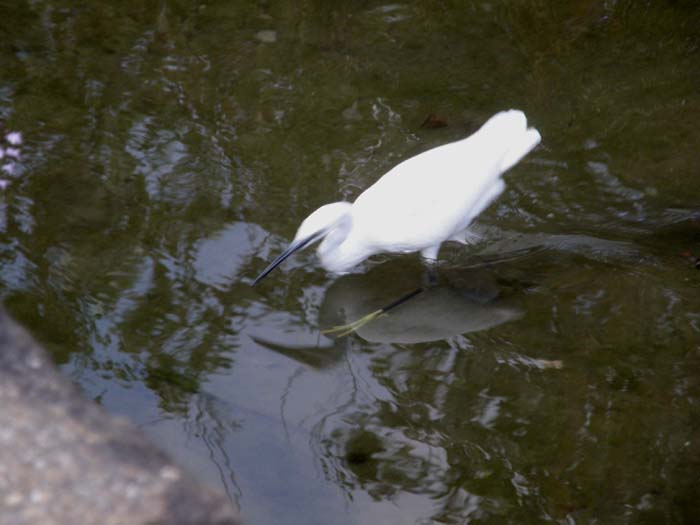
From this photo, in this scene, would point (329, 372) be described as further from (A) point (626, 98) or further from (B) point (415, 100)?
(A) point (626, 98)

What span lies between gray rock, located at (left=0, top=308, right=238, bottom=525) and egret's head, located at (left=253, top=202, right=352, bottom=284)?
5.82 ft

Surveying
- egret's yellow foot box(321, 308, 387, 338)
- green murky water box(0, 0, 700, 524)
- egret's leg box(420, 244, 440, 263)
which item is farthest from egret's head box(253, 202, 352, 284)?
egret's leg box(420, 244, 440, 263)

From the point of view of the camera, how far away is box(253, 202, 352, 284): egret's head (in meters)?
3.02

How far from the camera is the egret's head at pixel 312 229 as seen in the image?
9.89 feet

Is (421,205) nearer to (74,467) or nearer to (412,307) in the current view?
(412,307)

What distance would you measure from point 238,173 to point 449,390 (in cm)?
140

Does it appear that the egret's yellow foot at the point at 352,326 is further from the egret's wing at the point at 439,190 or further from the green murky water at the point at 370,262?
the egret's wing at the point at 439,190

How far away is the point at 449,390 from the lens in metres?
2.82

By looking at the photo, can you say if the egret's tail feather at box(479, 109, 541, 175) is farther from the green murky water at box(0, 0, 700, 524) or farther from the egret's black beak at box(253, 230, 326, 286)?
the egret's black beak at box(253, 230, 326, 286)

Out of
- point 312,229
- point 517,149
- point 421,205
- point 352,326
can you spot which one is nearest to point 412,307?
point 352,326

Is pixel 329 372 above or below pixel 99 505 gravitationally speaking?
below

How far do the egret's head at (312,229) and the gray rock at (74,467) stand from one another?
1.77 m

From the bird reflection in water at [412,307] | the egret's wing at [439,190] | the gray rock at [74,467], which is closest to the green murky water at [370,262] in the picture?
the bird reflection in water at [412,307]

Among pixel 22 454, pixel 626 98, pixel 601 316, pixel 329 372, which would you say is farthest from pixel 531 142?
pixel 22 454
